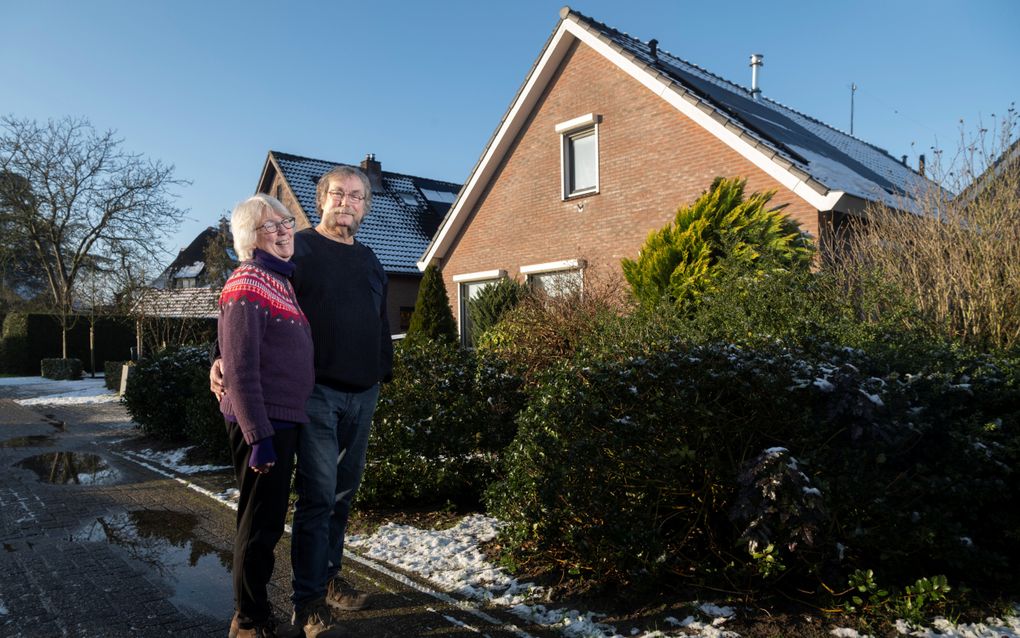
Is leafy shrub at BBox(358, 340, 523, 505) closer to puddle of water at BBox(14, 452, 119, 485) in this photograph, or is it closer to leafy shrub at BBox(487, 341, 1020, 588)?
leafy shrub at BBox(487, 341, 1020, 588)

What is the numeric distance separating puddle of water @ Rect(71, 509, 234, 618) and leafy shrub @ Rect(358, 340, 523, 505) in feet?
3.74

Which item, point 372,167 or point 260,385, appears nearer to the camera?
point 260,385

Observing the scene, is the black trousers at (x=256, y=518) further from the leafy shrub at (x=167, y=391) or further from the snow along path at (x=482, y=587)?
the leafy shrub at (x=167, y=391)

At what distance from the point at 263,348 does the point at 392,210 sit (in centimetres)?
2024

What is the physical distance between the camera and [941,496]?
3.20 meters

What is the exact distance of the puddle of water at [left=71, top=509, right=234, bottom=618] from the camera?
3.54 m

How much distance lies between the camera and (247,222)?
2855 mm

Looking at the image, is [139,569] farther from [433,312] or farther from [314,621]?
[433,312]

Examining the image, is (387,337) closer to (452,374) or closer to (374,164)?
(452,374)

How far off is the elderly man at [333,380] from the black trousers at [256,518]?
5.9 inches

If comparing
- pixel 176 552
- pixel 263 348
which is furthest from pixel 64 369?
pixel 263 348

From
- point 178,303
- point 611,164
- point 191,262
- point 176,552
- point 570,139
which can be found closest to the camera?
point 176,552

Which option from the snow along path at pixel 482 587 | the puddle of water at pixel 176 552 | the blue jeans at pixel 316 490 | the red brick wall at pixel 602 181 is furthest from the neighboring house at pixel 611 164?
the blue jeans at pixel 316 490

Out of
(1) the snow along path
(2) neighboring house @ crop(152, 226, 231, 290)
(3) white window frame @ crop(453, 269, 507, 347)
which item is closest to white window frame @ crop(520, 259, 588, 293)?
(3) white window frame @ crop(453, 269, 507, 347)
